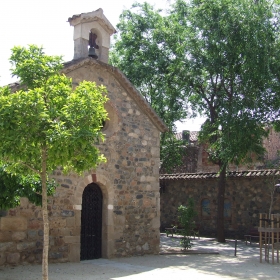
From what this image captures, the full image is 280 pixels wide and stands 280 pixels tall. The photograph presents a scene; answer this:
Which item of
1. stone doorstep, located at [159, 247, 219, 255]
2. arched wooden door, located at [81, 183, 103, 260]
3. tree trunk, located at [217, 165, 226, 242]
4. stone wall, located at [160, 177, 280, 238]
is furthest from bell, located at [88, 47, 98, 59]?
stone wall, located at [160, 177, 280, 238]

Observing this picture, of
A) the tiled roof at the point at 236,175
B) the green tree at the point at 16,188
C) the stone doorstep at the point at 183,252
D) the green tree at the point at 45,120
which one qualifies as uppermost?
the green tree at the point at 45,120

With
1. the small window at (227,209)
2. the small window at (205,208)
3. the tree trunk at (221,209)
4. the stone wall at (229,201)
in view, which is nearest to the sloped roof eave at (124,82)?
the tree trunk at (221,209)

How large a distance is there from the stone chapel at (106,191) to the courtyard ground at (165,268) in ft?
1.71

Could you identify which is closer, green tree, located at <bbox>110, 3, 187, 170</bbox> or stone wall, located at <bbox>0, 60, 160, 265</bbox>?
stone wall, located at <bbox>0, 60, 160, 265</bbox>

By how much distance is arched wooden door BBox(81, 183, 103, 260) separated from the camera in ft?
38.1

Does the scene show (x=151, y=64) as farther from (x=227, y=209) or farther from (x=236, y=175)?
(x=227, y=209)

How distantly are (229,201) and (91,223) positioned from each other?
31.9ft

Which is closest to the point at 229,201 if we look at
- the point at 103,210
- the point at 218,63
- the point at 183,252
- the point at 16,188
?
the point at 183,252

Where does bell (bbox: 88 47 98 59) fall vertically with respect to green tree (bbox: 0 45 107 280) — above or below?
above

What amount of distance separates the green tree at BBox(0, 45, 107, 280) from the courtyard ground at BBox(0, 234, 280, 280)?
11.0ft

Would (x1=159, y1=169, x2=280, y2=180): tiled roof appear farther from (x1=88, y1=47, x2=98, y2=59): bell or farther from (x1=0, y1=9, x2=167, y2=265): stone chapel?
(x1=88, y1=47, x2=98, y2=59): bell

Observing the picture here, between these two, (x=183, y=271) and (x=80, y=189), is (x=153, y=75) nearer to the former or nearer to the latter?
(x=80, y=189)

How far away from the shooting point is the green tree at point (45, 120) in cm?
600

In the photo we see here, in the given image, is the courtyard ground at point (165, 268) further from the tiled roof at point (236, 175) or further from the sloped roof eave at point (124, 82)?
the tiled roof at point (236, 175)
